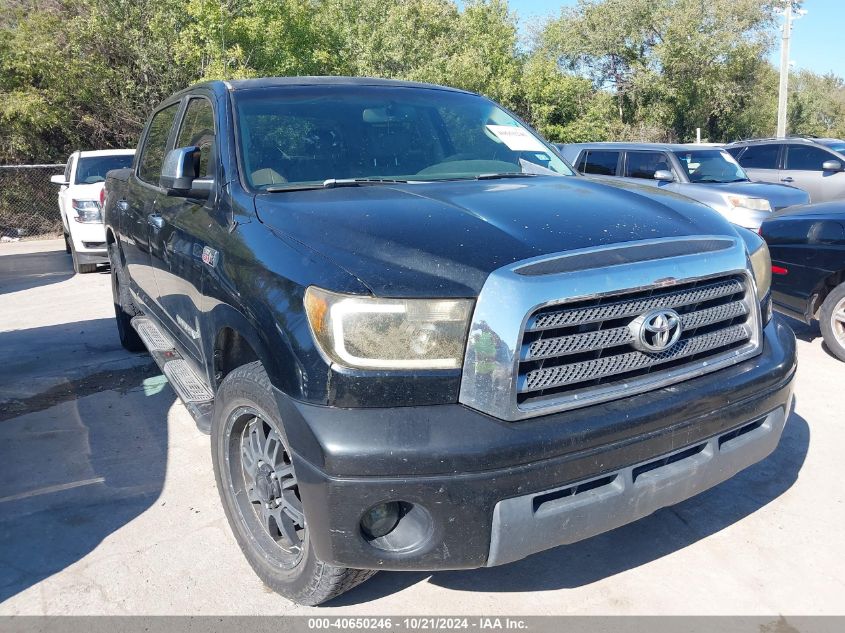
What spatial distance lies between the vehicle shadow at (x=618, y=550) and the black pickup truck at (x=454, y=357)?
562 millimetres

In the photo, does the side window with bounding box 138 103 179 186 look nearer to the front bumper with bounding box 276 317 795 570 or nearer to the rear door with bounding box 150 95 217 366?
the rear door with bounding box 150 95 217 366

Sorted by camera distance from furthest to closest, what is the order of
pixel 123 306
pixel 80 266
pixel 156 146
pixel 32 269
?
1. pixel 32 269
2. pixel 80 266
3. pixel 123 306
4. pixel 156 146

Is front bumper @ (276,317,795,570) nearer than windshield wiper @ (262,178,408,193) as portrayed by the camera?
Yes

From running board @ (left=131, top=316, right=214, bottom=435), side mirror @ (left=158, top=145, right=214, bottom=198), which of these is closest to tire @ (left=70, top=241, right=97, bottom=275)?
running board @ (left=131, top=316, right=214, bottom=435)

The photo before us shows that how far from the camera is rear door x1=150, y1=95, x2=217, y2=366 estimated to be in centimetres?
345

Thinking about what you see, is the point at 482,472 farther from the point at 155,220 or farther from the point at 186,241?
the point at 155,220

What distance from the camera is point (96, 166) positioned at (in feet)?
38.8

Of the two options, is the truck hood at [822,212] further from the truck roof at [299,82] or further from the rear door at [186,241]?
the rear door at [186,241]

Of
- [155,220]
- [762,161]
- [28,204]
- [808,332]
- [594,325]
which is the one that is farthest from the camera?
[28,204]

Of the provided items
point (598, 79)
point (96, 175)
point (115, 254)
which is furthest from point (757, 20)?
point (115, 254)

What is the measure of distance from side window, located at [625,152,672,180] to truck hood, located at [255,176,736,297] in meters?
7.96

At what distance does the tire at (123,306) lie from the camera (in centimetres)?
587

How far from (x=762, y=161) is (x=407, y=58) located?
12765mm

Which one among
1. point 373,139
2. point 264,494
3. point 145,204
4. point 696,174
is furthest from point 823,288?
point 696,174
